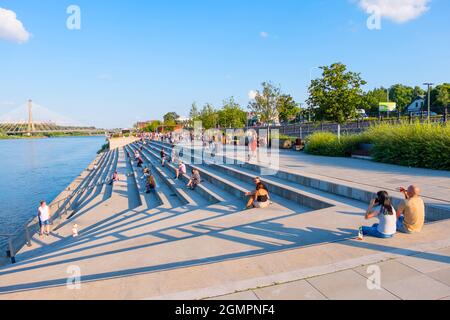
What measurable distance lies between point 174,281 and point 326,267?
192 cm

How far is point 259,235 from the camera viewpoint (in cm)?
584

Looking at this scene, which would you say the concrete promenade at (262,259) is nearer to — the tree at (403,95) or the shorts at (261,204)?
the shorts at (261,204)

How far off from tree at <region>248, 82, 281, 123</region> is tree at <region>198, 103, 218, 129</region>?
17959mm

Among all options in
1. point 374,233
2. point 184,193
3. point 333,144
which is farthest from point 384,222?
point 333,144

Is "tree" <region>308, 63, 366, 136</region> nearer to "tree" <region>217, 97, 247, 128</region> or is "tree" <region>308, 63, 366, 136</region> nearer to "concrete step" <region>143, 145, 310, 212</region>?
"concrete step" <region>143, 145, 310, 212</region>

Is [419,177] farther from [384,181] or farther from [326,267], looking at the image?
[326,267]

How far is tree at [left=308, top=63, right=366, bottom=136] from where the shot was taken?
682 inches

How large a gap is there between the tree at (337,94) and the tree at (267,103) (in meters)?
10.8

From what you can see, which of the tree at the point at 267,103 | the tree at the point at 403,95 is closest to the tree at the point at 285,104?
the tree at the point at 267,103

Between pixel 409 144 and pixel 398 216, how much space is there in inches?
320

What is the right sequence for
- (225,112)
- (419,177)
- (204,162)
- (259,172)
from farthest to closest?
1. (225,112)
2. (204,162)
3. (259,172)
4. (419,177)

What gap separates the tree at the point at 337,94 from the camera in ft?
56.8
